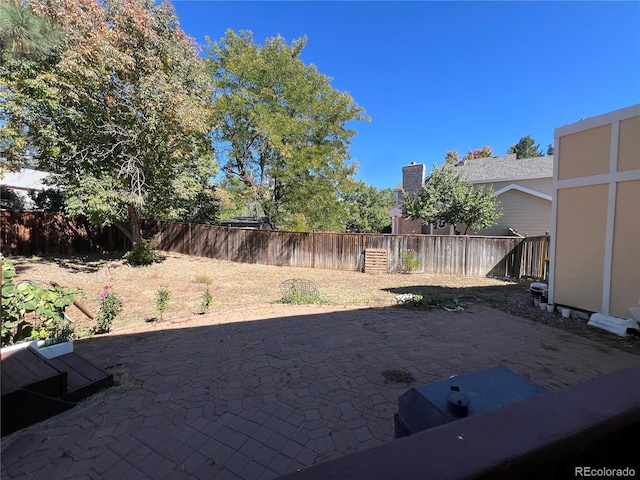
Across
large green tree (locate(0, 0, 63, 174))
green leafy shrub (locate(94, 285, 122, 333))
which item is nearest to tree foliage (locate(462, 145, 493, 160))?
large green tree (locate(0, 0, 63, 174))

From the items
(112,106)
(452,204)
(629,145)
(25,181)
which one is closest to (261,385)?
(629,145)

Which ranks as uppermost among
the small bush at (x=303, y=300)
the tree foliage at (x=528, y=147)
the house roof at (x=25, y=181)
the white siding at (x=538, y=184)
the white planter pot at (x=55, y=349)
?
the tree foliage at (x=528, y=147)

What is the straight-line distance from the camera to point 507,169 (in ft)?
54.5

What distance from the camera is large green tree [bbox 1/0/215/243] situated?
781 cm

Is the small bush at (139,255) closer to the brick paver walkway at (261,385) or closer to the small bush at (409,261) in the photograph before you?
the brick paver walkway at (261,385)

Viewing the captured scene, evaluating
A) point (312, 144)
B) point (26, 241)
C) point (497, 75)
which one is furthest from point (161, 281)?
point (497, 75)

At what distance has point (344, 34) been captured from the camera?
9367 millimetres

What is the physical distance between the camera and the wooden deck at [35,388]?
234 centimetres

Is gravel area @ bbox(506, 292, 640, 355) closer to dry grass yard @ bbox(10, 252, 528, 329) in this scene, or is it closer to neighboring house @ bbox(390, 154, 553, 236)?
dry grass yard @ bbox(10, 252, 528, 329)

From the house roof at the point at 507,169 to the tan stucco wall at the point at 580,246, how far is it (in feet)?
31.2

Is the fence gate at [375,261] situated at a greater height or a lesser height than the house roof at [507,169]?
lesser

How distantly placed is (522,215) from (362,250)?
905cm

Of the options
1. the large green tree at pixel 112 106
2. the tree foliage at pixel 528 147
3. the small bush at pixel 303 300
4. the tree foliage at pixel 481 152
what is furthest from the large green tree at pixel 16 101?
the tree foliage at pixel 528 147

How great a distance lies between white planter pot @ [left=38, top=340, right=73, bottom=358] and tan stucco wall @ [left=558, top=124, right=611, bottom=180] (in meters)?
8.27
